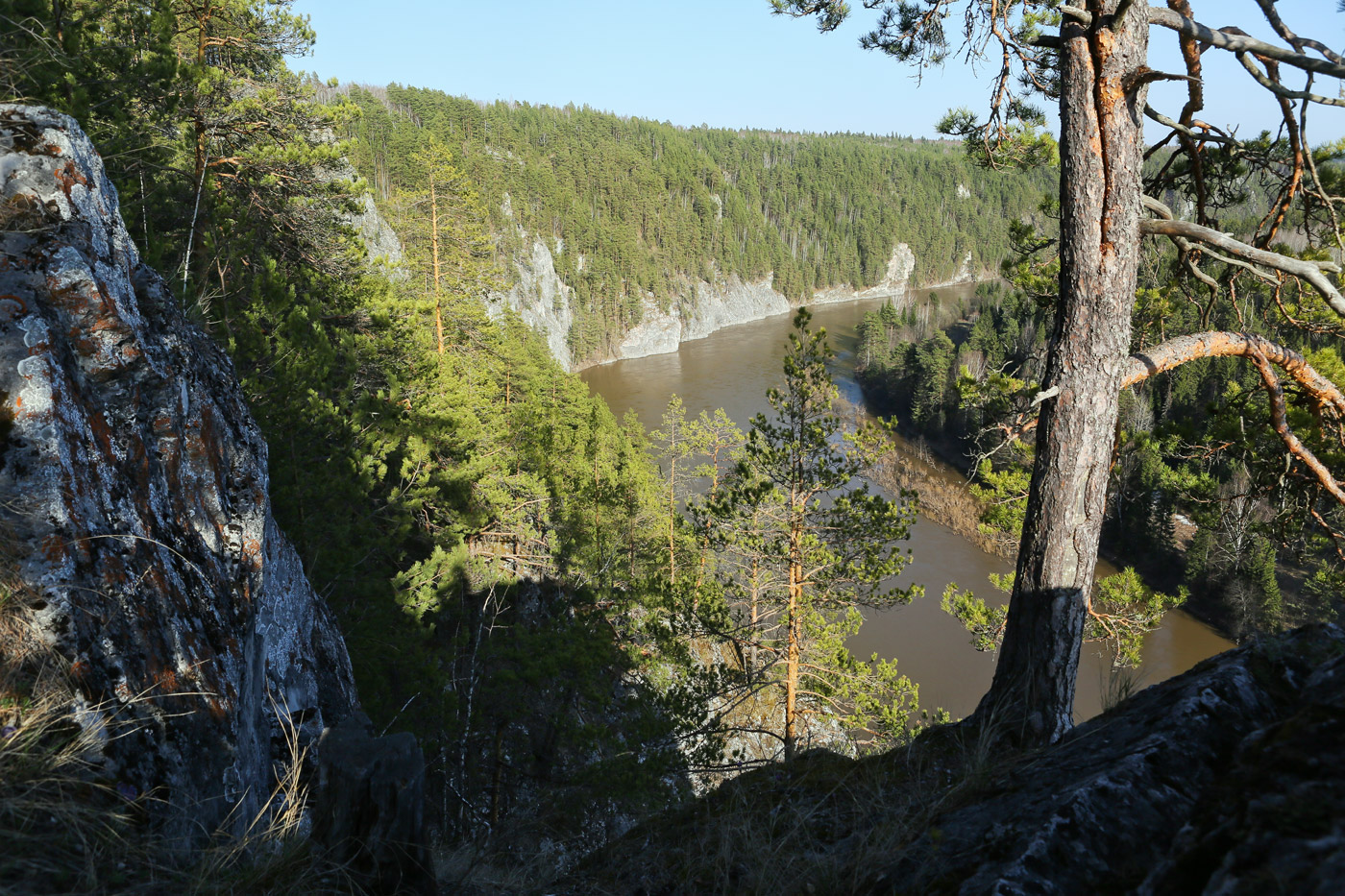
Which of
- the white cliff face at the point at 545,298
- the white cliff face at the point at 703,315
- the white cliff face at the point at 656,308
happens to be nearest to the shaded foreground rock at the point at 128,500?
the white cliff face at the point at 656,308

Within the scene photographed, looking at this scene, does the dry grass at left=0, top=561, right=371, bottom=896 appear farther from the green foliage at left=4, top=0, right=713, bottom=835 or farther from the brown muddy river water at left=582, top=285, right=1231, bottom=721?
the brown muddy river water at left=582, top=285, right=1231, bottom=721

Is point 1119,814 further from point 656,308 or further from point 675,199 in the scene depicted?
point 675,199

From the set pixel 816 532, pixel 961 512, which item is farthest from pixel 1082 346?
pixel 961 512

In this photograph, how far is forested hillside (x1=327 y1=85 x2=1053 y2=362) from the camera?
2906 inches

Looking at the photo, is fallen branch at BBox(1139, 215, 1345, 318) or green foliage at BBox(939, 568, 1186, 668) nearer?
fallen branch at BBox(1139, 215, 1345, 318)

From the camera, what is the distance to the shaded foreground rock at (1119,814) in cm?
123

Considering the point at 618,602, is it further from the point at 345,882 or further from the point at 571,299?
the point at 571,299

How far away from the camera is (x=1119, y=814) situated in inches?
65.2

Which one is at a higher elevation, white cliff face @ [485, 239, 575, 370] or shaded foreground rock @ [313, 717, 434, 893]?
white cliff face @ [485, 239, 575, 370]

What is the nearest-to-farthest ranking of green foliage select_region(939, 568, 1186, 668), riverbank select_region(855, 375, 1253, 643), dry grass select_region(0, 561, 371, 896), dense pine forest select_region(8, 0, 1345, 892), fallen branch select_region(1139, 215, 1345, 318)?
1. dry grass select_region(0, 561, 371, 896)
2. fallen branch select_region(1139, 215, 1345, 318)
3. dense pine forest select_region(8, 0, 1345, 892)
4. green foliage select_region(939, 568, 1186, 668)
5. riverbank select_region(855, 375, 1253, 643)

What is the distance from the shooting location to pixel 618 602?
13477mm

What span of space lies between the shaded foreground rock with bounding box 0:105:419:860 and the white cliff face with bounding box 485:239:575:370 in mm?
60705

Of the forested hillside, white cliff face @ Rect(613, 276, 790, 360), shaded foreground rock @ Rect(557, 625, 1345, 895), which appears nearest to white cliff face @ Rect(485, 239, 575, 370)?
the forested hillside

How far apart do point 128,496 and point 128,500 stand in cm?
4
